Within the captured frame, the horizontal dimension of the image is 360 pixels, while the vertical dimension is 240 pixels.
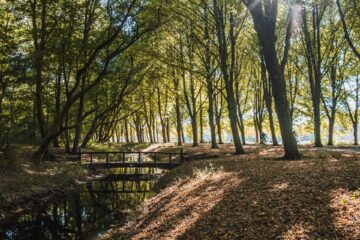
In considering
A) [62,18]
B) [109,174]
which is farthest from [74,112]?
[62,18]

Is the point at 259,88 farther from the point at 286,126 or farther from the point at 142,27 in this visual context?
the point at 286,126

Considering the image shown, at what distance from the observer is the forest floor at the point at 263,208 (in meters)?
7.38

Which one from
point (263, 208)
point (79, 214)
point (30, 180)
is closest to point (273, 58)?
point (263, 208)

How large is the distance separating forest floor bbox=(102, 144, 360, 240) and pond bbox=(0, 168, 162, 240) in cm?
185

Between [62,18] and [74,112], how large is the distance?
Result: 20267 millimetres

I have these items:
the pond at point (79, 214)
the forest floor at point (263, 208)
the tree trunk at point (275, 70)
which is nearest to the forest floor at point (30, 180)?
the pond at point (79, 214)

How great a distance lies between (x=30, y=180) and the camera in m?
19.0

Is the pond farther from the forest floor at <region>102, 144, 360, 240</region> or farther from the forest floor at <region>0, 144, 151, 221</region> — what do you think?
the forest floor at <region>102, 144, 360, 240</region>

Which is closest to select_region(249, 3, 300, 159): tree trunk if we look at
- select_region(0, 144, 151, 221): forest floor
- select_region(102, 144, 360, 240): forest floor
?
select_region(102, 144, 360, 240): forest floor

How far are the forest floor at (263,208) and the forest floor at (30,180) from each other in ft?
20.7

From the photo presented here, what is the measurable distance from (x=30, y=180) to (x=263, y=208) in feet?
49.0

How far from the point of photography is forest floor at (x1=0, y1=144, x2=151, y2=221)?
15.9 metres

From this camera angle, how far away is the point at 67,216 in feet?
51.0

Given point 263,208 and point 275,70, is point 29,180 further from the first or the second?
point 275,70
